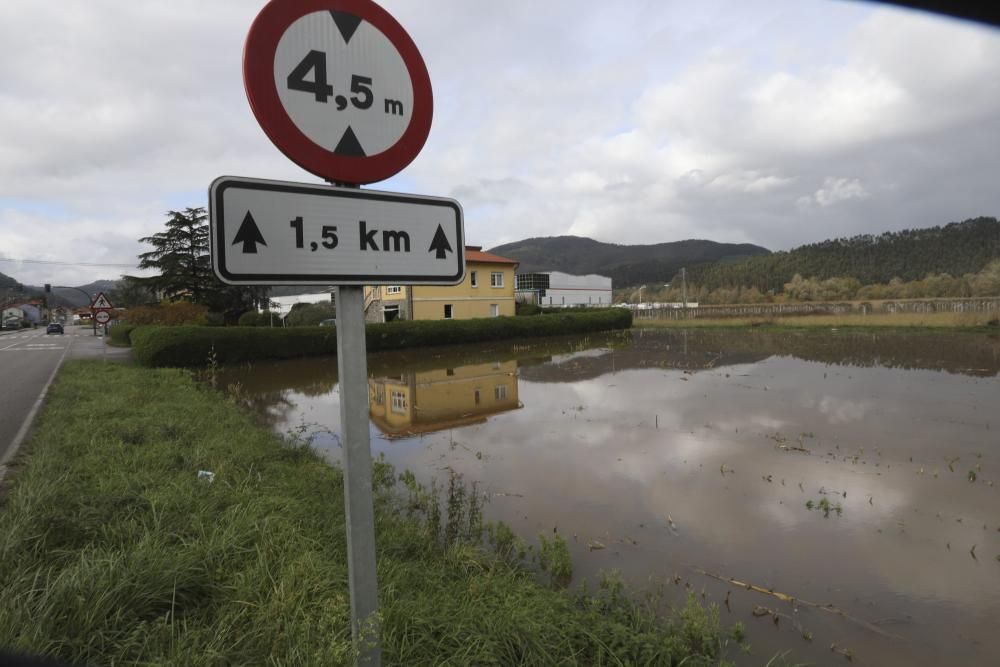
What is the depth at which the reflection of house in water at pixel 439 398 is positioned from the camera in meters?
8.95

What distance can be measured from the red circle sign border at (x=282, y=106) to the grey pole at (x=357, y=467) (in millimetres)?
355

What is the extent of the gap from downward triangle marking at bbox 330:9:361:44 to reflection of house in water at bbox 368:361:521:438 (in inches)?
280

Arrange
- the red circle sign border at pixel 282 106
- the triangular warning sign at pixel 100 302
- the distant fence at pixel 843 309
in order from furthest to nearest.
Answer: the distant fence at pixel 843 309 < the triangular warning sign at pixel 100 302 < the red circle sign border at pixel 282 106

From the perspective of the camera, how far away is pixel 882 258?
233 feet

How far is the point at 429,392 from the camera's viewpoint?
12.3 m

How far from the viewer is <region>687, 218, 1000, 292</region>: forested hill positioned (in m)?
62.8

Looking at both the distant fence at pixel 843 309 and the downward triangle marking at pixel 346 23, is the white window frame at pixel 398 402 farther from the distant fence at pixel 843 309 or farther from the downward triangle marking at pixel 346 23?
the distant fence at pixel 843 309

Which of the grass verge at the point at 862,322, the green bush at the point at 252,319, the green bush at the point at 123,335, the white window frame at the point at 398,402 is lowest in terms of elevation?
the white window frame at the point at 398,402

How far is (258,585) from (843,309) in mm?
46494

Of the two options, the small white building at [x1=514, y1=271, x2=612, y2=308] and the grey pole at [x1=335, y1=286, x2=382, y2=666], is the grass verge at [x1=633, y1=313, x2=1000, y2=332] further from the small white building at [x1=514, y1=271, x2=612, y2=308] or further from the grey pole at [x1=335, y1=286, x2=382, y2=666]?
the grey pole at [x1=335, y1=286, x2=382, y2=666]

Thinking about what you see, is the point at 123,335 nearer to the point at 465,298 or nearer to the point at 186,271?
the point at 186,271

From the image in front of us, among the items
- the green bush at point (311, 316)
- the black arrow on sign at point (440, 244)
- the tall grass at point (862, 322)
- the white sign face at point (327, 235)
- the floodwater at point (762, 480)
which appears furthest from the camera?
the green bush at point (311, 316)

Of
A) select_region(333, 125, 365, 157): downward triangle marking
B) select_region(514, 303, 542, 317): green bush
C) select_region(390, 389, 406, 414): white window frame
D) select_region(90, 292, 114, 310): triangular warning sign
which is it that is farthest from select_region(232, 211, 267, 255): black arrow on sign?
select_region(514, 303, 542, 317): green bush

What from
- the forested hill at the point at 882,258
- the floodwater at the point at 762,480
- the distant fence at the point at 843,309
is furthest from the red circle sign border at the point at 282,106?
the forested hill at the point at 882,258
